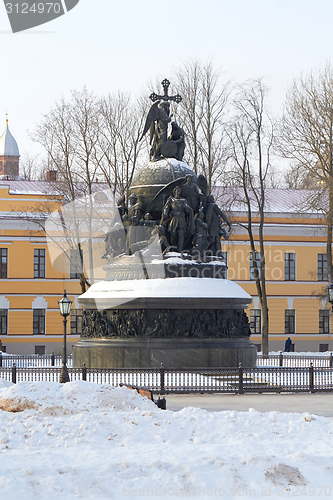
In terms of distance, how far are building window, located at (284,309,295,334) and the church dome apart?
71.1m

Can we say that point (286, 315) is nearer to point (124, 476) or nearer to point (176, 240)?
point (176, 240)

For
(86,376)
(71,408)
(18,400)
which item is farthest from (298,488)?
(86,376)

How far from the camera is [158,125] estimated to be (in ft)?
84.4

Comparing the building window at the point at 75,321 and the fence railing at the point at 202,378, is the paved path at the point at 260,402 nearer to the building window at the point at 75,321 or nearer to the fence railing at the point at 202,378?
the fence railing at the point at 202,378

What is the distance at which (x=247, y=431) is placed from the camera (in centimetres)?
1096

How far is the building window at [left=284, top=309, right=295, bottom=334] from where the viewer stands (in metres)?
48.4

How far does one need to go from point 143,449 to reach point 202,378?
1057 cm

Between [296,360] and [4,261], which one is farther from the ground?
[4,261]

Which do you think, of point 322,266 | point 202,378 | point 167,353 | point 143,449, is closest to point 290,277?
point 322,266

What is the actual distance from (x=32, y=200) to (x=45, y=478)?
39253 mm

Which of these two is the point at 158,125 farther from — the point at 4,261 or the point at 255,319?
the point at 255,319

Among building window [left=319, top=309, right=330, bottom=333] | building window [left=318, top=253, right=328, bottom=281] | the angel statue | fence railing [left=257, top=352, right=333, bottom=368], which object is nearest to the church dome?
building window [left=318, top=253, right=328, bottom=281]

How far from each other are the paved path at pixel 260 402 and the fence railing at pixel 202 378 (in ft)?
1.17

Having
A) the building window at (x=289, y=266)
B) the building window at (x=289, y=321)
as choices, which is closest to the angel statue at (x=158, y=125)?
the building window at (x=289, y=266)
